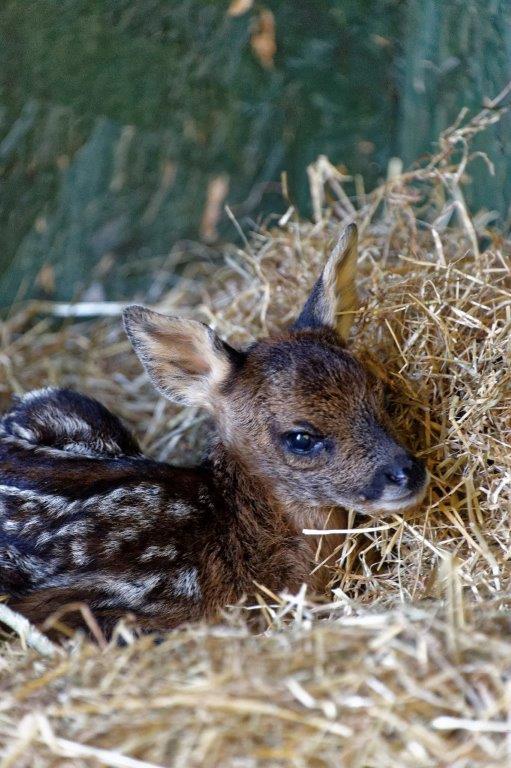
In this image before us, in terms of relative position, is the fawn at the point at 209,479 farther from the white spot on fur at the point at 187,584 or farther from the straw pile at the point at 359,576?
the straw pile at the point at 359,576

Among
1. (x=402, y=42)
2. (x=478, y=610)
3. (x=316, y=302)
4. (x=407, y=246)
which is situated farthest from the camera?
(x=402, y=42)

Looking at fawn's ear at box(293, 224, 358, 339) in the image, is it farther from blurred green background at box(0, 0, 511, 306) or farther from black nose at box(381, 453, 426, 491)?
blurred green background at box(0, 0, 511, 306)

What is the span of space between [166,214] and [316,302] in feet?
6.93

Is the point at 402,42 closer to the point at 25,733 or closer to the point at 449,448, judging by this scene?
the point at 449,448

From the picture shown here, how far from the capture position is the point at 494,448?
13.7 feet

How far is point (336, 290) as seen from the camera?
4715mm

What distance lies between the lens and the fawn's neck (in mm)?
4348

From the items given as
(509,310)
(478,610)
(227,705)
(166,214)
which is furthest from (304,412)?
(166,214)

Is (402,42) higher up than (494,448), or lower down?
higher up

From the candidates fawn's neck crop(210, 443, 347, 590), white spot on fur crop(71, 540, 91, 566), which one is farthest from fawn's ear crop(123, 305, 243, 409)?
white spot on fur crop(71, 540, 91, 566)

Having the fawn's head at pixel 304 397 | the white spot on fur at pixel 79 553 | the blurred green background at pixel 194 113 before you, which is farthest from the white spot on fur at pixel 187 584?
the blurred green background at pixel 194 113

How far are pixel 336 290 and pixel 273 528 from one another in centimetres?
120

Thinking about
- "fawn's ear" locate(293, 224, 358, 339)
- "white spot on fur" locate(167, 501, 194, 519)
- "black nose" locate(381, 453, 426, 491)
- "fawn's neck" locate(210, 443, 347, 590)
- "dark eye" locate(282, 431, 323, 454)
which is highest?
"fawn's ear" locate(293, 224, 358, 339)

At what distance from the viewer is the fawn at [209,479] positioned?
3967 mm
